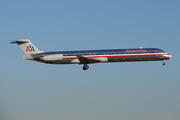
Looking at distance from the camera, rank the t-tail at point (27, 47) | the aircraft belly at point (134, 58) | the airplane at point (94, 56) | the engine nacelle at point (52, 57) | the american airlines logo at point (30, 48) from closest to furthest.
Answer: the engine nacelle at point (52, 57)
the airplane at point (94, 56)
the aircraft belly at point (134, 58)
the t-tail at point (27, 47)
the american airlines logo at point (30, 48)

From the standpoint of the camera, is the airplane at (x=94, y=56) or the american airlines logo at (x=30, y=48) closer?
the airplane at (x=94, y=56)

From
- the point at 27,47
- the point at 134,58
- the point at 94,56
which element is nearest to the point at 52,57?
the point at 27,47

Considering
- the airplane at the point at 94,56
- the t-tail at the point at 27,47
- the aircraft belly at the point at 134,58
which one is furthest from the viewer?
the t-tail at the point at 27,47

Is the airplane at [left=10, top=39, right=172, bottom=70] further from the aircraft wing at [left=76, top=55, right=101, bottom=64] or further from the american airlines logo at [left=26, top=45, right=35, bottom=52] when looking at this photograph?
the american airlines logo at [left=26, top=45, right=35, bottom=52]

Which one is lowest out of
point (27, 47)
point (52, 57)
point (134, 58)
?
point (134, 58)

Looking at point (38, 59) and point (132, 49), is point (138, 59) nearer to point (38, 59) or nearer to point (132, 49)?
point (132, 49)

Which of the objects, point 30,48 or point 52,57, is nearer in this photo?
point 52,57

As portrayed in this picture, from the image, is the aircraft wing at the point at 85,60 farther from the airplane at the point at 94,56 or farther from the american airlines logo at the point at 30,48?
the american airlines logo at the point at 30,48

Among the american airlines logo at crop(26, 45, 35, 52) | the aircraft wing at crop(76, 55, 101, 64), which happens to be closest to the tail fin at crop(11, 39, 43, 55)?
the american airlines logo at crop(26, 45, 35, 52)

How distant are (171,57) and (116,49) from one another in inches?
452

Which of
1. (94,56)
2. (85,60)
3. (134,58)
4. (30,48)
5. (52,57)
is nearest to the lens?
(52,57)

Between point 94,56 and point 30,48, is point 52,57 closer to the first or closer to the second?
point 30,48

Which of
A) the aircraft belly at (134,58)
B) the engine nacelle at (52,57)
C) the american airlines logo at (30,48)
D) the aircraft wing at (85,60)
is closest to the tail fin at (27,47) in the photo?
the american airlines logo at (30,48)

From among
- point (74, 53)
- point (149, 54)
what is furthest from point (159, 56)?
point (74, 53)
